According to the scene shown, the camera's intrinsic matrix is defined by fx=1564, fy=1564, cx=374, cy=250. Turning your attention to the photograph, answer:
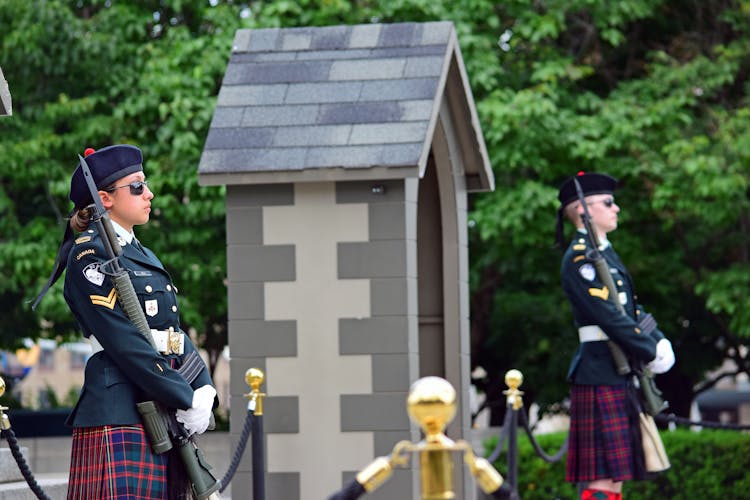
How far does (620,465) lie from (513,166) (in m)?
4.84

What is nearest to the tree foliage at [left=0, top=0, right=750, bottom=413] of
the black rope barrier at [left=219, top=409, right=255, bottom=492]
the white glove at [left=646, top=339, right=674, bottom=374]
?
the white glove at [left=646, top=339, right=674, bottom=374]

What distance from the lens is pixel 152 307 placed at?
5527 millimetres

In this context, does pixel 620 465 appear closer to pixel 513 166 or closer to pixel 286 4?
pixel 513 166

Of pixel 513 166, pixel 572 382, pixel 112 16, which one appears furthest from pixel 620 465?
pixel 112 16

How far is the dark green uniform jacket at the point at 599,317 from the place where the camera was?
787 cm

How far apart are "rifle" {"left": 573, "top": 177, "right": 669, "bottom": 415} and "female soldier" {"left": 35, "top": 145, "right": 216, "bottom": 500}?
2.93 metres

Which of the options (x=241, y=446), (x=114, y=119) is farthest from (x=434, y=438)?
(x=114, y=119)

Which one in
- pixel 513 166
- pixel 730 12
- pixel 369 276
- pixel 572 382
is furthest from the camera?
pixel 730 12

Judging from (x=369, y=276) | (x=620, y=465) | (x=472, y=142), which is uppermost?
(x=472, y=142)

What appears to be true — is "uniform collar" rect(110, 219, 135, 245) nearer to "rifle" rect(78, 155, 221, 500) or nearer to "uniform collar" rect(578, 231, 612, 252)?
"rifle" rect(78, 155, 221, 500)

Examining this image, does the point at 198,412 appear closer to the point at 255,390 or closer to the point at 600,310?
the point at 255,390

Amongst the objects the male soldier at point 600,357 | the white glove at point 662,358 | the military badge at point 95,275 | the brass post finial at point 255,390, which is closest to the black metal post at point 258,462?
the brass post finial at point 255,390

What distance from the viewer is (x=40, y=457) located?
1391 cm

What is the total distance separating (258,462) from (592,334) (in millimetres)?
1911
